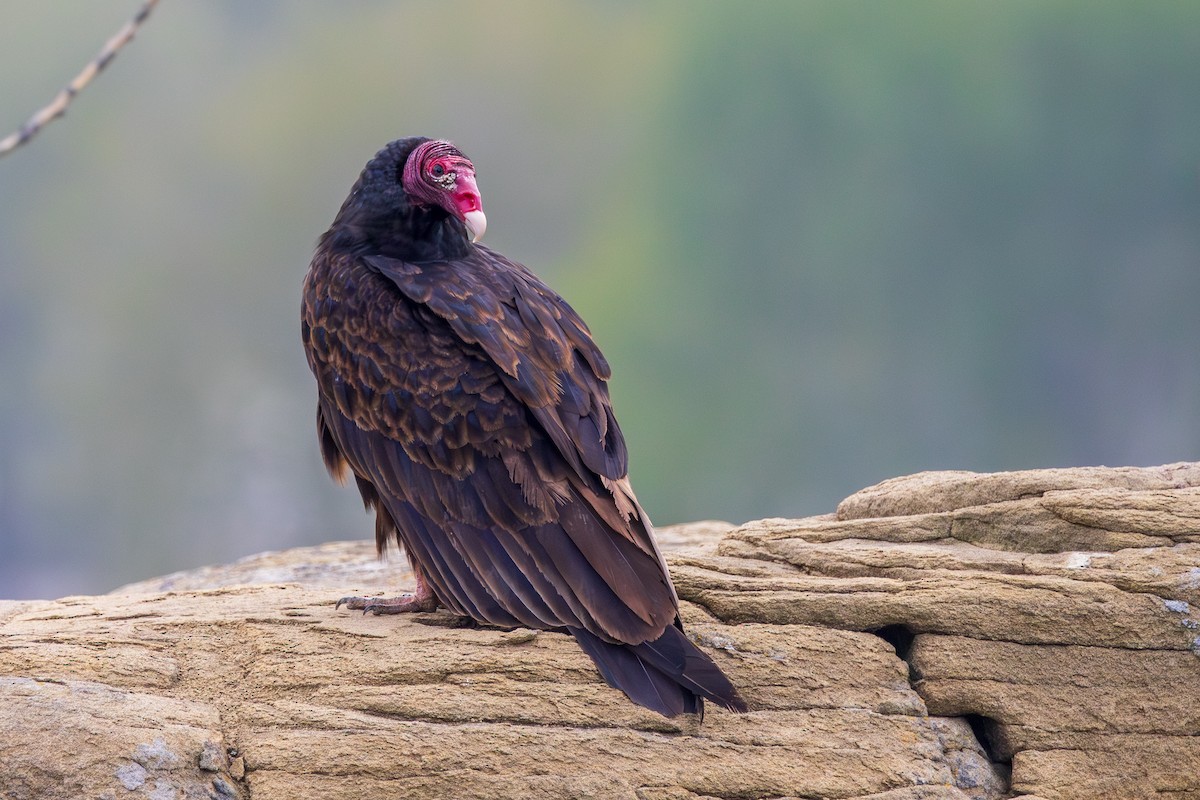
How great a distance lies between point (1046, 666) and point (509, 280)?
8.10 ft

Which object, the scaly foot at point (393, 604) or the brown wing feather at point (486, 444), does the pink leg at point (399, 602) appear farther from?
the brown wing feather at point (486, 444)

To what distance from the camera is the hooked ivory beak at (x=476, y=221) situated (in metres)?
4.80

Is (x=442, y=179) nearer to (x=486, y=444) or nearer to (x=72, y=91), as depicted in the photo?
(x=486, y=444)

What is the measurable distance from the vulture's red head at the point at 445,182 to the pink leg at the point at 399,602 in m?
1.39

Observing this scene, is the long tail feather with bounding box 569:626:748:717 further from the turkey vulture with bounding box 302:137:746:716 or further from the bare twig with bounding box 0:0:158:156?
the bare twig with bounding box 0:0:158:156

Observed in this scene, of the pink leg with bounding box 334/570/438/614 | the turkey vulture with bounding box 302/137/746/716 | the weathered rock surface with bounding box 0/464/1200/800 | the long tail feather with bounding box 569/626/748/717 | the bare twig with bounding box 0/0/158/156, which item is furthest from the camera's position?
the pink leg with bounding box 334/570/438/614

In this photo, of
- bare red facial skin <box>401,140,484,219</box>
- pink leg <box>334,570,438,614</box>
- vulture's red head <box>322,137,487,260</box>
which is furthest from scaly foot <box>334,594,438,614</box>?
bare red facial skin <box>401,140,484,219</box>

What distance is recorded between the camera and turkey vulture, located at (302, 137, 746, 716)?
4191 millimetres

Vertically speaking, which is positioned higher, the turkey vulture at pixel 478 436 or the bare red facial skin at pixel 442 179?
the bare red facial skin at pixel 442 179

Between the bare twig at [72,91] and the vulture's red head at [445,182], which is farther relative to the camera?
the vulture's red head at [445,182]

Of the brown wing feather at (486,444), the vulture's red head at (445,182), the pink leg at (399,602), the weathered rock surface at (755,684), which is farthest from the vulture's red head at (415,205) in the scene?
the weathered rock surface at (755,684)

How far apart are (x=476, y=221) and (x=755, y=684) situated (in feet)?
6.67

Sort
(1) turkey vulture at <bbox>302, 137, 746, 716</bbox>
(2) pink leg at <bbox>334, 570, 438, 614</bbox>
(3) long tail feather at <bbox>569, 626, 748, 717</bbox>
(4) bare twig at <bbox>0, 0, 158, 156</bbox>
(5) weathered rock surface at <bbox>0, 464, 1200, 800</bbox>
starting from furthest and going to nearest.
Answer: (2) pink leg at <bbox>334, 570, 438, 614</bbox> < (1) turkey vulture at <bbox>302, 137, 746, 716</bbox> < (3) long tail feather at <bbox>569, 626, 748, 717</bbox> < (5) weathered rock surface at <bbox>0, 464, 1200, 800</bbox> < (4) bare twig at <bbox>0, 0, 158, 156</bbox>

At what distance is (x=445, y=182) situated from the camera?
4.86m
